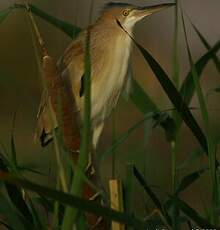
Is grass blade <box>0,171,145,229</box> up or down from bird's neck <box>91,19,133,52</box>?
up

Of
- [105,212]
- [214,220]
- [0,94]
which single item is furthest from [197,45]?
[105,212]

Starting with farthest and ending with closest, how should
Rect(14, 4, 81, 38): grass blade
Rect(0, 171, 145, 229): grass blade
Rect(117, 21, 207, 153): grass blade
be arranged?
Rect(14, 4, 81, 38): grass blade < Rect(117, 21, 207, 153): grass blade < Rect(0, 171, 145, 229): grass blade

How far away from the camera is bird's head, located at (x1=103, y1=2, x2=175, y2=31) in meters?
2.41

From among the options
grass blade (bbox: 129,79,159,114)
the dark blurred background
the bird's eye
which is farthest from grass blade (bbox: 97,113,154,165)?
the dark blurred background

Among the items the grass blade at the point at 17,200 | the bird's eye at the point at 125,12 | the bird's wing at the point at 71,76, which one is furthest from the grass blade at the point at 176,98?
the bird's eye at the point at 125,12

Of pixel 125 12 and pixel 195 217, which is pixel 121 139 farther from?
pixel 125 12

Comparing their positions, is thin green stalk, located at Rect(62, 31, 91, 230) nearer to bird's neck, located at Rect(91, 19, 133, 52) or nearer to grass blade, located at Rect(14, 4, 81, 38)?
grass blade, located at Rect(14, 4, 81, 38)

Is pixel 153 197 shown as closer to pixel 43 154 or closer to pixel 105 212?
pixel 105 212

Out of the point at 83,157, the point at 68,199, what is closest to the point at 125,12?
the point at 83,157

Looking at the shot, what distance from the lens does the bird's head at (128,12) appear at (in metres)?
2.41

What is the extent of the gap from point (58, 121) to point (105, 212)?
29 centimetres

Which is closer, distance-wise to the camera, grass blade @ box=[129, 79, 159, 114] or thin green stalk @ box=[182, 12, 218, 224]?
thin green stalk @ box=[182, 12, 218, 224]

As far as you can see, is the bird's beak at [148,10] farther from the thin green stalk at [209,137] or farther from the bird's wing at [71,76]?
the thin green stalk at [209,137]

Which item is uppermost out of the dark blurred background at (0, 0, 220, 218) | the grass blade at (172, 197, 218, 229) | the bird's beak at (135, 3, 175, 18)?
the bird's beak at (135, 3, 175, 18)
